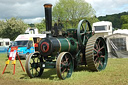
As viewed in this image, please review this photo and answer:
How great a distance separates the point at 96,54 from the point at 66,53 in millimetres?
2138

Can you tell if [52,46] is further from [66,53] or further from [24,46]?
[24,46]

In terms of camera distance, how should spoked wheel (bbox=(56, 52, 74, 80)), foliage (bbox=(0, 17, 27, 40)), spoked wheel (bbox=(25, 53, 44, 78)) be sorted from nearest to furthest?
spoked wheel (bbox=(56, 52, 74, 80)) → spoked wheel (bbox=(25, 53, 44, 78)) → foliage (bbox=(0, 17, 27, 40))

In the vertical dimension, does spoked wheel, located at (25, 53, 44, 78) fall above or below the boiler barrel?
below

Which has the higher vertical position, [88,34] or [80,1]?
[80,1]

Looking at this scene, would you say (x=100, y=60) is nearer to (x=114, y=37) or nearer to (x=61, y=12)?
(x=114, y=37)

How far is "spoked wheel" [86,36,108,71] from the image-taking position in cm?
792

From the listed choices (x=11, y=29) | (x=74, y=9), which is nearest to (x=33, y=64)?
(x=74, y=9)

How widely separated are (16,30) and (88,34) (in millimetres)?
34966

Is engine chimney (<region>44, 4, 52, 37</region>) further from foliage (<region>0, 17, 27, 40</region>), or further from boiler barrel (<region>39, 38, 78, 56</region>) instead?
foliage (<region>0, 17, 27, 40</region>)

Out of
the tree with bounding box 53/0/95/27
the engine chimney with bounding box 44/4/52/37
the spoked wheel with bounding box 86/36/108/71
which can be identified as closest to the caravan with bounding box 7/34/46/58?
the engine chimney with bounding box 44/4/52/37

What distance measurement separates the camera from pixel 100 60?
29.5 feet

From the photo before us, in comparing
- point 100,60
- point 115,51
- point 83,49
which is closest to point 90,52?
point 83,49

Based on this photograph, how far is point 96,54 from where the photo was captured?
8.52 m

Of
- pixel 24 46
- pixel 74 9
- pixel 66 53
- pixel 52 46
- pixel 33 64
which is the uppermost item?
pixel 74 9
